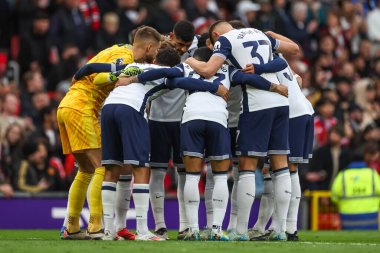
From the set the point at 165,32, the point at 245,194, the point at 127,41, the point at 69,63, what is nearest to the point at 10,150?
the point at 69,63

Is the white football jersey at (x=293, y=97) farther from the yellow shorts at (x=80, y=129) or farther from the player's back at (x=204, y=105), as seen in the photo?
the yellow shorts at (x=80, y=129)

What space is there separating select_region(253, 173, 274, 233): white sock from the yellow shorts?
2183 millimetres

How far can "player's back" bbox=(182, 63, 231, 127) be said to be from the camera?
1356cm

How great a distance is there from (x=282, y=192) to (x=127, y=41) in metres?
9.81

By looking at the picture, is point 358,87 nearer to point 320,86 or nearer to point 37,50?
point 320,86

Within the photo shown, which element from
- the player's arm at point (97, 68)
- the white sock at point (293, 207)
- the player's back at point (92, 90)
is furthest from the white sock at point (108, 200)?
the white sock at point (293, 207)

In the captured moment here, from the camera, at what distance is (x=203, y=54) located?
14062 millimetres

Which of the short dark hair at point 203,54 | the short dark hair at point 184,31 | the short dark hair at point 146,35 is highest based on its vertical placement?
the short dark hair at point 184,31

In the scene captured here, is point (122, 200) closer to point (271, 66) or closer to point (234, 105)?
point (234, 105)

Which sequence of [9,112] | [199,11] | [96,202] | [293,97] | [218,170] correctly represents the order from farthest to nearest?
1. [199,11]
2. [9,112]
3. [293,97]
4. [96,202]
5. [218,170]

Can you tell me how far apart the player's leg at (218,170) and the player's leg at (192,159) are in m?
0.11

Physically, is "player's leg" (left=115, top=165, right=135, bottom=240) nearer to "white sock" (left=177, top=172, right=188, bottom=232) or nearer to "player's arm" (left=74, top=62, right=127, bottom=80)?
"white sock" (left=177, top=172, right=188, bottom=232)

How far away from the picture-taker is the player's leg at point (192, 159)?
44.3 ft

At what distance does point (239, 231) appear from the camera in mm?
13820
